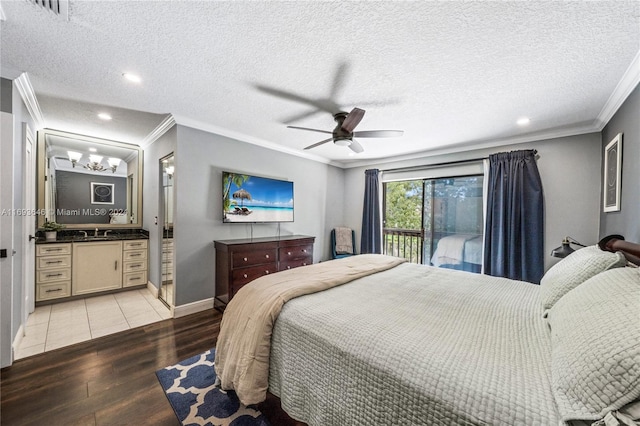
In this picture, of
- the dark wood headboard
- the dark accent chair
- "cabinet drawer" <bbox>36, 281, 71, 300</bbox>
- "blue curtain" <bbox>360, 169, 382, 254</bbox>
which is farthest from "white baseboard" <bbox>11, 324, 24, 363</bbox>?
the dark wood headboard

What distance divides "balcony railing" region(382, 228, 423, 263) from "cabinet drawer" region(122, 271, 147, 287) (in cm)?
431

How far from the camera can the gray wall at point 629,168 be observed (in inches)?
76.0

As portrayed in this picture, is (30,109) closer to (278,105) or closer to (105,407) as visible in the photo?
(278,105)

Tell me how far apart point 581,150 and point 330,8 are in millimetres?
3618

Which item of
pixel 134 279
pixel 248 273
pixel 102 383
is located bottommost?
pixel 102 383

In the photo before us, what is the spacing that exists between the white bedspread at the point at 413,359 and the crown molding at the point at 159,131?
2779mm

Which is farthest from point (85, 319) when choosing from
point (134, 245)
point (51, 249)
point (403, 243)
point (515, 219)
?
point (515, 219)

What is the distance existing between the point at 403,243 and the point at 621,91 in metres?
3.38

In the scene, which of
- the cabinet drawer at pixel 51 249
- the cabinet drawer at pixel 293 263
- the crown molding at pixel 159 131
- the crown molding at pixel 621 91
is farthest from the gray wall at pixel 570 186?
the cabinet drawer at pixel 51 249

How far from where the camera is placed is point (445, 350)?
3.34 feet

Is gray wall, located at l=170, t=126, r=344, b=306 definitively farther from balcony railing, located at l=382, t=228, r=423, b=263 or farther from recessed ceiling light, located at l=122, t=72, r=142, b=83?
balcony railing, located at l=382, t=228, r=423, b=263

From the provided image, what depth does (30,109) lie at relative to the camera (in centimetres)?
262

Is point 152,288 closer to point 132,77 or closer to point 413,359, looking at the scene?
point 132,77

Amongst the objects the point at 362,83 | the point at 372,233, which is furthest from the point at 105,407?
the point at 372,233
